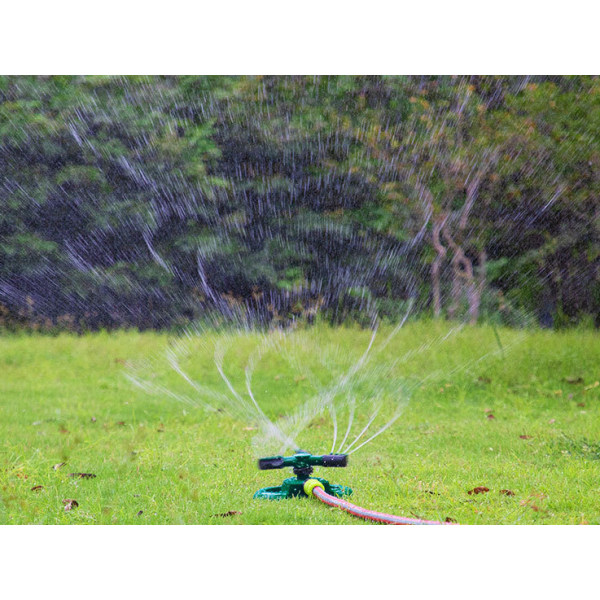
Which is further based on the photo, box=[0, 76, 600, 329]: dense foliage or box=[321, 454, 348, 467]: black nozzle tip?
box=[0, 76, 600, 329]: dense foliage

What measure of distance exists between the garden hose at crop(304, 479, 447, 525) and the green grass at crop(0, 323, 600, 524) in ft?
0.14

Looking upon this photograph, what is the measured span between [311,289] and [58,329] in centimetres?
255

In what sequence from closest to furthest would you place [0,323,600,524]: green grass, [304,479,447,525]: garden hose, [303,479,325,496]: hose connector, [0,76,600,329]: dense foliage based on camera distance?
1. [304,479,447,525]: garden hose
2. [303,479,325,496]: hose connector
3. [0,323,600,524]: green grass
4. [0,76,600,329]: dense foliage

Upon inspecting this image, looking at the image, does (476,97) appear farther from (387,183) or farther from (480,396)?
(480,396)

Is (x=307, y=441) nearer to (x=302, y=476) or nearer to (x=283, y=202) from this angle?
(x=302, y=476)

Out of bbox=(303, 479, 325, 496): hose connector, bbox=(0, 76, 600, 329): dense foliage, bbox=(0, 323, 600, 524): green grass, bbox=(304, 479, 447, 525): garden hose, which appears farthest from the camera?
bbox=(0, 76, 600, 329): dense foliage

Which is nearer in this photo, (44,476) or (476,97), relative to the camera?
(44,476)

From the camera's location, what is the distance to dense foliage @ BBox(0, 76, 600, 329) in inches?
264

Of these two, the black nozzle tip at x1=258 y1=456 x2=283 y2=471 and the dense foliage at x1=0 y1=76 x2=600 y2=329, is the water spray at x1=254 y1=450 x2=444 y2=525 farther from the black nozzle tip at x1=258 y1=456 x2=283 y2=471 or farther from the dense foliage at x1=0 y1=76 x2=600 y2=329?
the dense foliage at x1=0 y1=76 x2=600 y2=329

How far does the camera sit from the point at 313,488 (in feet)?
9.36

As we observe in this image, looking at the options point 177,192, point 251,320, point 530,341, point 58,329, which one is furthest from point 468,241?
point 58,329

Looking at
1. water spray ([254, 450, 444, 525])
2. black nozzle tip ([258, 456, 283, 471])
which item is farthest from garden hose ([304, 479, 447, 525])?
black nozzle tip ([258, 456, 283, 471])

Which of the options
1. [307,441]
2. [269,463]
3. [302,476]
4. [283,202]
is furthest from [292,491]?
[283,202]

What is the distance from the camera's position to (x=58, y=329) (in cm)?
694
